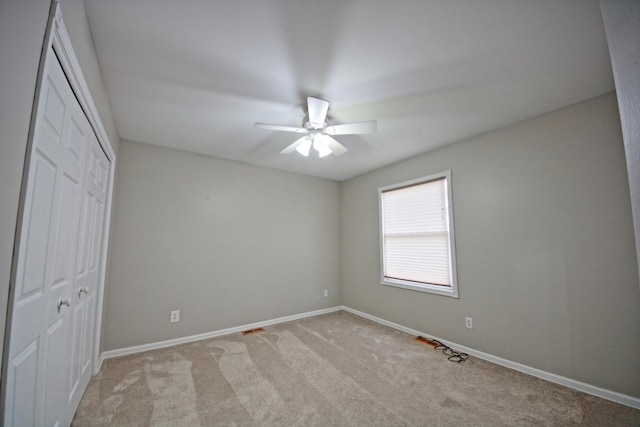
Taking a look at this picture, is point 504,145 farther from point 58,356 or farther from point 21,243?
point 58,356

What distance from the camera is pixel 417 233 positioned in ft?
11.7

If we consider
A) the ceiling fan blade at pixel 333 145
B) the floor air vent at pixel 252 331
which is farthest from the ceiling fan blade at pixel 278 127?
the floor air vent at pixel 252 331

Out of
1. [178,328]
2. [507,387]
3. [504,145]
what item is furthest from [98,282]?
[504,145]

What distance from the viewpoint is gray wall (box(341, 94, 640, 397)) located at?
79.3 inches

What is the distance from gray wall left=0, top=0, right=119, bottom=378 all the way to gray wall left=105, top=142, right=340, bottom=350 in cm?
242

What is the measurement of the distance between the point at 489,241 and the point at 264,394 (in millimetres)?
2734

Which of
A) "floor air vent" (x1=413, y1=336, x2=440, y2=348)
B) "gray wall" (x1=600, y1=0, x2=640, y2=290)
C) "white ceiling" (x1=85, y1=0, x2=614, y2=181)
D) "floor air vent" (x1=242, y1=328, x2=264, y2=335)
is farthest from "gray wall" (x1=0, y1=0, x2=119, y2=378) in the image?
"floor air vent" (x1=413, y1=336, x2=440, y2=348)

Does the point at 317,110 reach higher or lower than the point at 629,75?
higher

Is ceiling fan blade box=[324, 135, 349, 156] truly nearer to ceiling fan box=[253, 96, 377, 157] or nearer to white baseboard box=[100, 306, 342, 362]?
ceiling fan box=[253, 96, 377, 157]

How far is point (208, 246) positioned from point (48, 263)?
228 centimetres

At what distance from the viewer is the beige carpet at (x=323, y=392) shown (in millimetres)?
1800

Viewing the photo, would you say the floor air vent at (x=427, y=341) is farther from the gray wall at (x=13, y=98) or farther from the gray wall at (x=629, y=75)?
the gray wall at (x=13, y=98)

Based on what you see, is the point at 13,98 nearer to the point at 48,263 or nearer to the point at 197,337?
the point at 48,263

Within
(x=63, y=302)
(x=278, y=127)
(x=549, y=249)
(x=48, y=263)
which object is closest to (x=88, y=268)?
(x=63, y=302)
